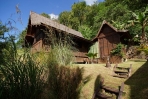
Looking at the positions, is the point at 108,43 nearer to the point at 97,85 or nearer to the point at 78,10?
the point at 97,85

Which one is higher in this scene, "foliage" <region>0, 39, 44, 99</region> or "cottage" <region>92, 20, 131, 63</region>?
"cottage" <region>92, 20, 131, 63</region>

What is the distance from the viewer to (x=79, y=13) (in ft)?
123

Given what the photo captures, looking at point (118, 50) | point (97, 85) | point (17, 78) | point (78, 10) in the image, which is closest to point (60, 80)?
point (17, 78)

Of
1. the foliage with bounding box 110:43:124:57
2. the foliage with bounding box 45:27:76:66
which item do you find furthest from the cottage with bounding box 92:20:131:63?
the foliage with bounding box 45:27:76:66

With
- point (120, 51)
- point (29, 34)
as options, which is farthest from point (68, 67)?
point (29, 34)

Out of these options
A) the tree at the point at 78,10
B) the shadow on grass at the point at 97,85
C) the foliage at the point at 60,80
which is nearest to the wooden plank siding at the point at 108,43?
the shadow on grass at the point at 97,85

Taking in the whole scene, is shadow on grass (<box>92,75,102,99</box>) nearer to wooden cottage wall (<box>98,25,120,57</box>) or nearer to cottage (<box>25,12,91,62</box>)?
cottage (<box>25,12,91,62</box>)

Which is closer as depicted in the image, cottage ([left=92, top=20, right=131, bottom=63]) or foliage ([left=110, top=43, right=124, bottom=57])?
foliage ([left=110, top=43, right=124, bottom=57])

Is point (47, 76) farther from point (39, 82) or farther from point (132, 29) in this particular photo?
point (132, 29)

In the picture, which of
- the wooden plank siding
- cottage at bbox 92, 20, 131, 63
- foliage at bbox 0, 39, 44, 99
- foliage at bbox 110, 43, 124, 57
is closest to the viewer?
foliage at bbox 0, 39, 44, 99

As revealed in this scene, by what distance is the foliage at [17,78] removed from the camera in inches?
99.3

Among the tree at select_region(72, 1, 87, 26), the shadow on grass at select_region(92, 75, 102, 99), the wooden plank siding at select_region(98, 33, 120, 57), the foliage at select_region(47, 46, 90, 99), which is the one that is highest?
the tree at select_region(72, 1, 87, 26)

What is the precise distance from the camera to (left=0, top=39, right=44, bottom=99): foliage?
8.27ft

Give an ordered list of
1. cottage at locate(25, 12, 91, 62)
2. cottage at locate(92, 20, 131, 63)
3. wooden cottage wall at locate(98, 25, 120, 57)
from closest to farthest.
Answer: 1. cottage at locate(25, 12, 91, 62)
2. cottage at locate(92, 20, 131, 63)
3. wooden cottage wall at locate(98, 25, 120, 57)
